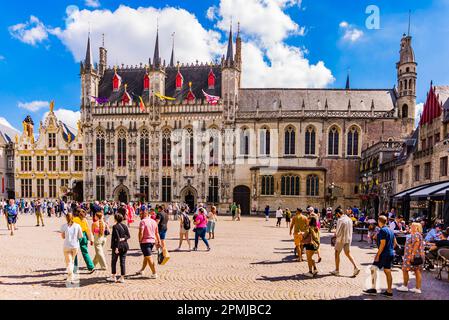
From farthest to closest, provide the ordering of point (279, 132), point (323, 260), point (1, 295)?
point (279, 132) → point (323, 260) → point (1, 295)

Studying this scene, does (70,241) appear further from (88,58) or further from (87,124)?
(88,58)

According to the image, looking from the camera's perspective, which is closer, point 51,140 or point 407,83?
point 407,83

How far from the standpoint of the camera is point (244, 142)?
1511 inches

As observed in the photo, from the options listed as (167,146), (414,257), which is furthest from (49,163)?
(414,257)

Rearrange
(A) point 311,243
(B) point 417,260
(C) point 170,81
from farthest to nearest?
(C) point 170,81
(A) point 311,243
(B) point 417,260

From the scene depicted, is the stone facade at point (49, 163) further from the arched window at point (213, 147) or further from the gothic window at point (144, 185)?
the arched window at point (213, 147)

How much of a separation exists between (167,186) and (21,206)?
50.3 feet

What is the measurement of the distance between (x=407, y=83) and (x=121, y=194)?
35.3m

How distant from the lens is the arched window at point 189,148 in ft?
128

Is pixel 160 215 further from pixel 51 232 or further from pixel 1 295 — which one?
pixel 51 232

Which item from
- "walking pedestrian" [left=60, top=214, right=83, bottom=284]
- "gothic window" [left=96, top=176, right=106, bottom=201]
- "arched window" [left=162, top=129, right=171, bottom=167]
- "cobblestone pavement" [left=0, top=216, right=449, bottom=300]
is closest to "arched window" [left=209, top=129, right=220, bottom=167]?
"arched window" [left=162, top=129, right=171, bottom=167]
